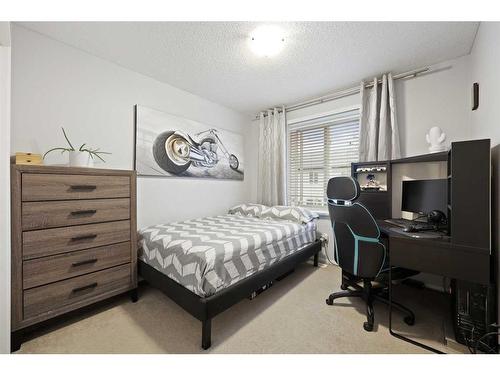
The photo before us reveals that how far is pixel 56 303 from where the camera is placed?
4.93ft

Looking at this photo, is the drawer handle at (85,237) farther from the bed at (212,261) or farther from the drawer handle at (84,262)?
the bed at (212,261)

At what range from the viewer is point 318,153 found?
10.5ft

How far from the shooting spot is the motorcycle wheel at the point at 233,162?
11.4ft

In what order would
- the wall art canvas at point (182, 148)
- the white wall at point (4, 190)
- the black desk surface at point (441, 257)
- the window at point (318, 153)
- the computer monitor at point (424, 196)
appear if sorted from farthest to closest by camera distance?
the window at point (318, 153) < the wall art canvas at point (182, 148) < the computer monitor at point (424, 196) < the black desk surface at point (441, 257) < the white wall at point (4, 190)

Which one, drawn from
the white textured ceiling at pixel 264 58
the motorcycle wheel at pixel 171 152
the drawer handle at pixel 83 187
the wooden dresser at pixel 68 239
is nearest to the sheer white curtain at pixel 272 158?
the white textured ceiling at pixel 264 58

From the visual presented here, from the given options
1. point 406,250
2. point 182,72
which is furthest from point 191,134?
point 406,250

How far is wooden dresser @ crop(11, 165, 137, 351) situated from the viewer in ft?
4.46

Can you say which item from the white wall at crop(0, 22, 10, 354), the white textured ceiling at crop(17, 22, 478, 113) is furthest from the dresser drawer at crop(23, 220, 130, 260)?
the white textured ceiling at crop(17, 22, 478, 113)

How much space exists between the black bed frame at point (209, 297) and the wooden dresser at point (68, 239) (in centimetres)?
30

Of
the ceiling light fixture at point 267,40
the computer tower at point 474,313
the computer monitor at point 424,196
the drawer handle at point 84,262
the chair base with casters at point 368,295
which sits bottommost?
the chair base with casters at point 368,295
